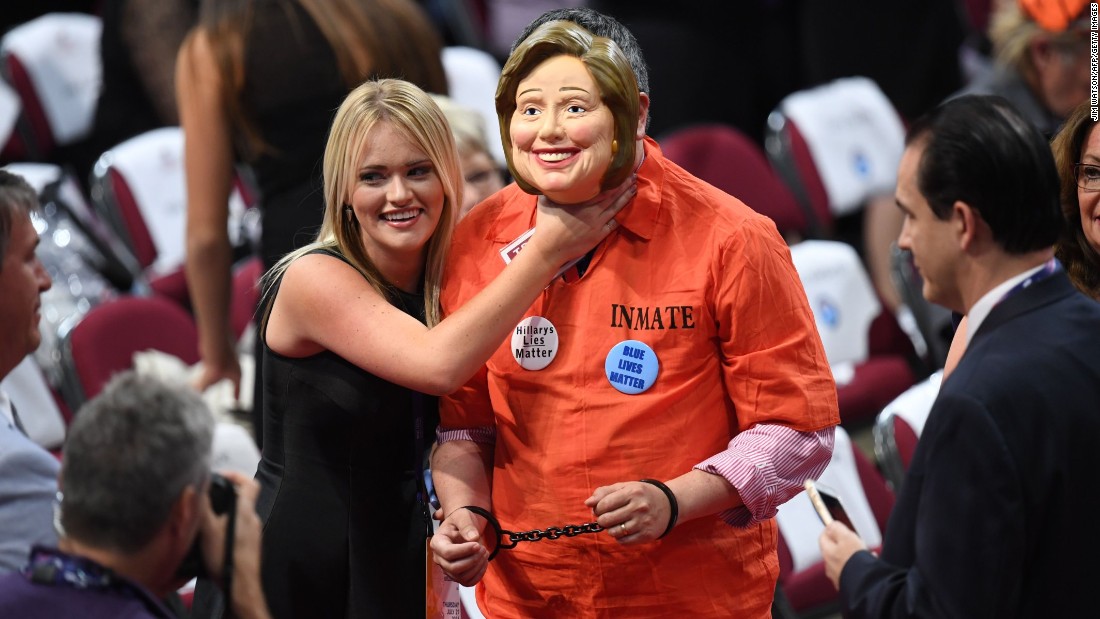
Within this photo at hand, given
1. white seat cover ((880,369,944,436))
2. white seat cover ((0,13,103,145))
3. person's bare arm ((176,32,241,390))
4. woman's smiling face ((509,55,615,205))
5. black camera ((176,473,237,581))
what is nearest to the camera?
black camera ((176,473,237,581))

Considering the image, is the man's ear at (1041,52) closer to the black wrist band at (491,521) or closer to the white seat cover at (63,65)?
the black wrist band at (491,521)

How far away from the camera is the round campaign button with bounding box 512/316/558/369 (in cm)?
212

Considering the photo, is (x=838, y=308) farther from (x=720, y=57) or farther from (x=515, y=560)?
(x=515, y=560)

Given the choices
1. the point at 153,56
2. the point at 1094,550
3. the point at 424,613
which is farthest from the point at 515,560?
the point at 153,56

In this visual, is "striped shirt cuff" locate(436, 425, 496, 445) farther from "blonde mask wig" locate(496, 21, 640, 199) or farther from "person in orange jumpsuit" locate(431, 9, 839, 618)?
"blonde mask wig" locate(496, 21, 640, 199)

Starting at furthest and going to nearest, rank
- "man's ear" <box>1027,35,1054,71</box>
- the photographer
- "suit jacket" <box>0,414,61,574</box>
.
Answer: "man's ear" <box>1027,35,1054,71</box>
"suit jacket" <box>0,414,61,574</box>
the photographer

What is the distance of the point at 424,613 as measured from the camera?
2430 millimetres

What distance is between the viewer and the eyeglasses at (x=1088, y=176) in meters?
2.38

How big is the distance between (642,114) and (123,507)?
932 mm

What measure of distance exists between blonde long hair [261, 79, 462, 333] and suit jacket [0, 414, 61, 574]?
51 cm

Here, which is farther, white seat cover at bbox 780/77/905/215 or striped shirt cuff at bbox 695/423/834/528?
white seat cover at bbox 780/77/905/215

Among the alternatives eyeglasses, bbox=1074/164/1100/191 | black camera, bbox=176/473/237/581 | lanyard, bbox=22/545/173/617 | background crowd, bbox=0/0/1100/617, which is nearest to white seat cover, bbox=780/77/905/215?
background crowd, bbox=0/0/1100/617

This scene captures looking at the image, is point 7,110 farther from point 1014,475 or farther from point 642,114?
point 1014,475

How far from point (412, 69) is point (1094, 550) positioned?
1905 millimetres
